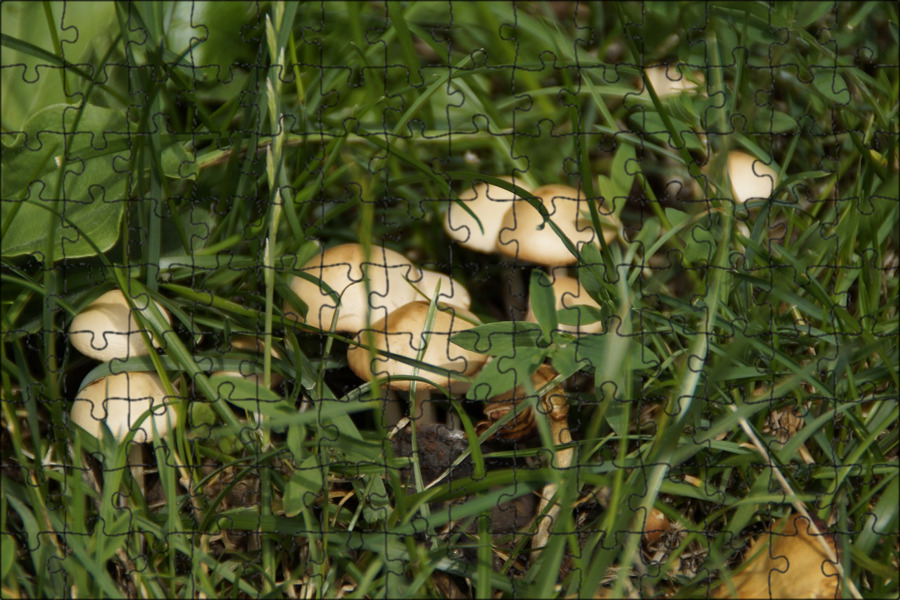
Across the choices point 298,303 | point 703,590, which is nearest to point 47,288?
point 298,303

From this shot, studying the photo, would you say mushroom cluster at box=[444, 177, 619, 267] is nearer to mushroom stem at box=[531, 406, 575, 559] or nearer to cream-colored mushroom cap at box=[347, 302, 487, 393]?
cream-colored mushroom cap at box=[347, 302, 487, 393]

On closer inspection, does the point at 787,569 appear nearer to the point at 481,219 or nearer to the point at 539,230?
the point at 539,230

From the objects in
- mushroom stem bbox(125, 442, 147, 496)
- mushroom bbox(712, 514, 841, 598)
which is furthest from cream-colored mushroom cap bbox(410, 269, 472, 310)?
mushroom bbox(712, 514, 841, 598)

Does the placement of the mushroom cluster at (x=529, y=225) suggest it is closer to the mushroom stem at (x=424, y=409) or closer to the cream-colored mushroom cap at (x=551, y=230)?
the cream-colored mushroom cap at (x=551, y=230)

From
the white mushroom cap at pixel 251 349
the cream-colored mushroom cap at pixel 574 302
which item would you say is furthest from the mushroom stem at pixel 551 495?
the white mushroom cap at pixel 251 349

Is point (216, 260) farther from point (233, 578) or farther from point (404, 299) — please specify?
point (233, 578)

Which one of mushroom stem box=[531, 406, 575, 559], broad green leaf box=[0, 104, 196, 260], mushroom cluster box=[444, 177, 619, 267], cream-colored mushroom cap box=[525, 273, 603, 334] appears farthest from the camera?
mushroom cluster box=[444, 177, 619, 267]

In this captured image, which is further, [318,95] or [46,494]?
[318,95]

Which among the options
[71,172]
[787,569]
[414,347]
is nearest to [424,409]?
[414,347]
